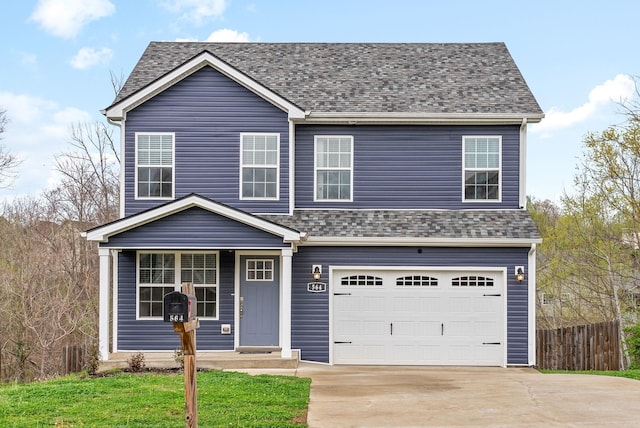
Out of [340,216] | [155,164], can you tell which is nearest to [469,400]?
[340,216]

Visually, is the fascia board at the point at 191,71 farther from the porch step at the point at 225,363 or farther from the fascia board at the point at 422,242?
the porch step at the point at 225,363

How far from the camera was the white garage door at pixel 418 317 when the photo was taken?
1563cm

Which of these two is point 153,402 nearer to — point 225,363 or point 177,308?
point 177,308

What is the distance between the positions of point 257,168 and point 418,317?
499 centimetres

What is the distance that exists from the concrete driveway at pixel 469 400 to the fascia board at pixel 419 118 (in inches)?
226

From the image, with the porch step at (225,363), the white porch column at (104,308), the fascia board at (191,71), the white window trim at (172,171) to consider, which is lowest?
the porch step at (225,363)

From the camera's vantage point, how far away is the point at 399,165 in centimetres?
1622

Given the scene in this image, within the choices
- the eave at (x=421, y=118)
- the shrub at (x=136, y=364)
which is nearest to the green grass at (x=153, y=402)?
the shrub at (x=136, y=364)

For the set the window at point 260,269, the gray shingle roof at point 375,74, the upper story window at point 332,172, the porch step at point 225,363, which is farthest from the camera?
the gray shingle roof at point 375,74

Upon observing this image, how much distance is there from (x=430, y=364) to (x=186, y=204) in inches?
256

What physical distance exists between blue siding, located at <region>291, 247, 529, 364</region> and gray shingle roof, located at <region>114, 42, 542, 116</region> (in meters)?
3.26

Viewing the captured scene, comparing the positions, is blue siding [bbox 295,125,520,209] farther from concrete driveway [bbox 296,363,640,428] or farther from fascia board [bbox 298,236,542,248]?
concrete driveway [bbox 296,363,640,428]

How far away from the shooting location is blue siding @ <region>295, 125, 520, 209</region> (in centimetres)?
1616

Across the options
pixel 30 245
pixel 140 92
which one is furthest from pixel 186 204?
pixel 30 245
